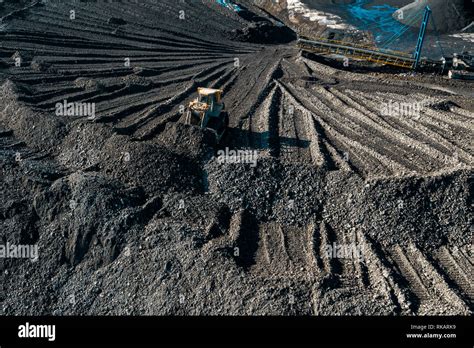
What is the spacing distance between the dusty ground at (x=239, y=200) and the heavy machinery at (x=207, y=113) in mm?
505

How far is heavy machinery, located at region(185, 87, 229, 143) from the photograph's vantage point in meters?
17.8

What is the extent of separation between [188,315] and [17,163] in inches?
342

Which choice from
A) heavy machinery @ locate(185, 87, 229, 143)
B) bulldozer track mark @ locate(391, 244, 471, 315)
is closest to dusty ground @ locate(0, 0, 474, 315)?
bulldozer track mark @ locate(391, 244, 471, 315)

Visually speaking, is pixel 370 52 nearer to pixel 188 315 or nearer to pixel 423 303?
pixel 423 303

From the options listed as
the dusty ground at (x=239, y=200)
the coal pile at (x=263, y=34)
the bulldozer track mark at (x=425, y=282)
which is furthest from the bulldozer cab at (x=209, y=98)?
the coal pile at (x=263, y=34)

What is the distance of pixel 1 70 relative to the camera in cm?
2406

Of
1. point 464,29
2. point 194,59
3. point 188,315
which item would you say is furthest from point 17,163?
point 464,29

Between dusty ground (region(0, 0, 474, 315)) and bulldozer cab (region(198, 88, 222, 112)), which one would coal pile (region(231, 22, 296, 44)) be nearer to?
dusty ground (region(0, 0, 474, 315))

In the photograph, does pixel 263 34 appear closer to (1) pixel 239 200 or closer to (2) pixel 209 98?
(2) pixel 209 98

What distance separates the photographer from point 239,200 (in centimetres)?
1579

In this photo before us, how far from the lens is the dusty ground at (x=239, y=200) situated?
13109mm

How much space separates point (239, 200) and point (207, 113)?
372 centimetres

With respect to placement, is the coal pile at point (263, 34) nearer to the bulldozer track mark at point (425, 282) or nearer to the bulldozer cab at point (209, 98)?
the bulldozer cab at point (209, 98)

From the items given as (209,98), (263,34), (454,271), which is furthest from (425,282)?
(263,34)
